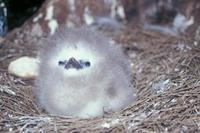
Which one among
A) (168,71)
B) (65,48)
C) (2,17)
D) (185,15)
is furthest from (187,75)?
(2,17)

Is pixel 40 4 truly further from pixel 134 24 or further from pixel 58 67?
pixel 58 67

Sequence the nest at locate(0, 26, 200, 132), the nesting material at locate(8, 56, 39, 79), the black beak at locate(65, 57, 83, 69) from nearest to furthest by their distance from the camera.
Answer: the nest at locate(0, 26, 200, 132), the black beak at locate(65, 57, 83, 69), the nesting material at locate(8, 56, 39, 79)

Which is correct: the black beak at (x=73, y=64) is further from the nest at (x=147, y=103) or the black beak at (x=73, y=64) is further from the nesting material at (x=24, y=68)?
the nesting material at (x=24, y=68)

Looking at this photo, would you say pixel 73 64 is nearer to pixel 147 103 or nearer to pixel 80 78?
pixel 80 78

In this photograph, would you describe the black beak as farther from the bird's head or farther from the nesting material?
the nesting material

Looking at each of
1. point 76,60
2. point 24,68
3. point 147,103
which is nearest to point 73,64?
point 76,60

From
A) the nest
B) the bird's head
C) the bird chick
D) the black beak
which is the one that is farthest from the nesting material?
the black beak
